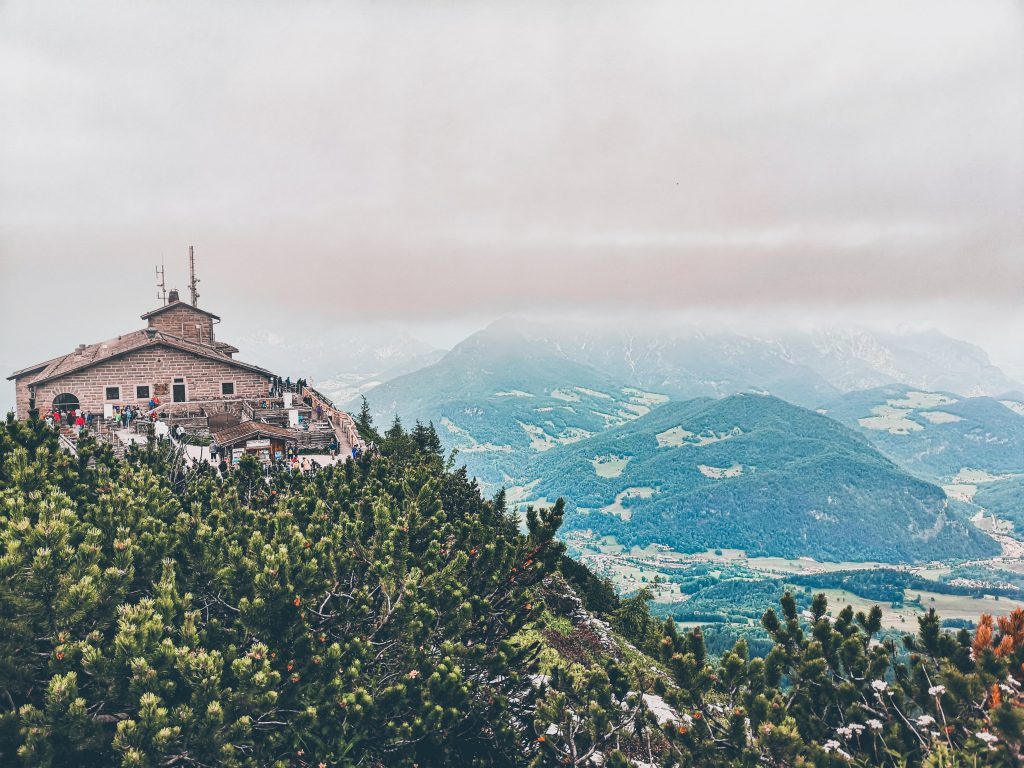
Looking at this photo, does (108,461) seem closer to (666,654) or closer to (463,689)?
(463,689)

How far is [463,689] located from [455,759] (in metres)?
1.53

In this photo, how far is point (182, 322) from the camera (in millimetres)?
→ 46531

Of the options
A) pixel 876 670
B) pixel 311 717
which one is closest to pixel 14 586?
pixel 311 717

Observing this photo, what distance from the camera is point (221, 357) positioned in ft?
126

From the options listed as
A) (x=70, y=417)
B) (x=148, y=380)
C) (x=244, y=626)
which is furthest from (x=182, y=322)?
(x=244, y=626)

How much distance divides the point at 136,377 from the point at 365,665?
34648mm

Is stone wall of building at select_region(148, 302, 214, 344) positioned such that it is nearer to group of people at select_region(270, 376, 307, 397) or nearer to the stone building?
the stone building

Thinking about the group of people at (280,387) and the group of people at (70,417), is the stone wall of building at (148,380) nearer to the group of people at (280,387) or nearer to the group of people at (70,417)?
the group of people at (70,417)

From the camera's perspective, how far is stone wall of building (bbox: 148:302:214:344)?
46094 millimetres

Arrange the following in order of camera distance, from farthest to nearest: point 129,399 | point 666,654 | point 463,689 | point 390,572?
point 129,399 < point 390,572 < point 463,689 < point 666,654

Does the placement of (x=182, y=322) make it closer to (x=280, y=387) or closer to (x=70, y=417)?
(x=280, y=387)

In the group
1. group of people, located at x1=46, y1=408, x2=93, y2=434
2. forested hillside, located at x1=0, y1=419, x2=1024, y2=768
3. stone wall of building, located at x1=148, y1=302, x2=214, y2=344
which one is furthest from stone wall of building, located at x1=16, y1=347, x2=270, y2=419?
forested hillside, located at x1=0, y1=419, x2=1024, y2=768

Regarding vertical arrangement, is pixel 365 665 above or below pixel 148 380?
below

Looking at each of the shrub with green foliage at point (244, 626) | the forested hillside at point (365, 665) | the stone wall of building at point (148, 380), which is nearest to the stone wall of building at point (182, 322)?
the stone wall of building at point (148, 380)
